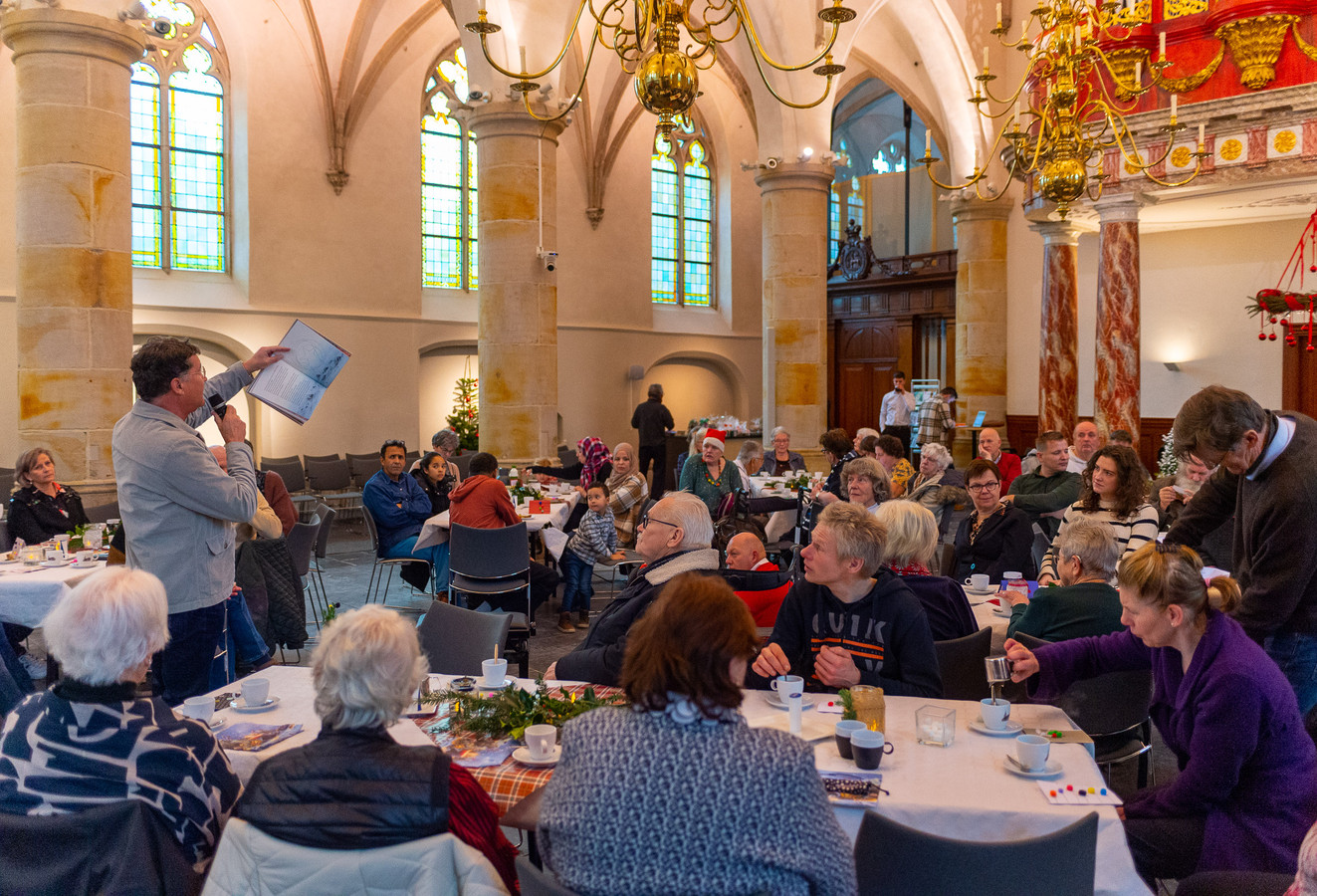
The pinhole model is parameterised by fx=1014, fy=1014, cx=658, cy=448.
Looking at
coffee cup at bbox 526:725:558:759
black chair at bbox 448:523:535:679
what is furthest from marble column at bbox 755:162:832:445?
coffee cup at bbox 526:725:558:759

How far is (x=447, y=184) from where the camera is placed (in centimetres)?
1608

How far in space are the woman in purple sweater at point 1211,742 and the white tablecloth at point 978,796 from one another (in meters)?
0.26

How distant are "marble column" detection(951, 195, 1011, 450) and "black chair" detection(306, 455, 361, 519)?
8.54 metres

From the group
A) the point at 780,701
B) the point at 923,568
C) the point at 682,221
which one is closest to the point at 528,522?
the point at 923,568

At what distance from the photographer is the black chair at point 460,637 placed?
3.62m

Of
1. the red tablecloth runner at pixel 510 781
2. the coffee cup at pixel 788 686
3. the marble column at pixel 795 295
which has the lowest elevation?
the red tablecloth runner at pixel 510 781

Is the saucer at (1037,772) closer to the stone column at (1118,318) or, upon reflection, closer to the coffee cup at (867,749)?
the coffee cup at (867,749)

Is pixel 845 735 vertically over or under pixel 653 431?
under

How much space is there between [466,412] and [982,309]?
7744mm

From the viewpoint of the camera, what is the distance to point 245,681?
2.96 metres

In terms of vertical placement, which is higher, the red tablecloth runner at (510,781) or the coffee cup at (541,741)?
the coffee cup at (541,741)

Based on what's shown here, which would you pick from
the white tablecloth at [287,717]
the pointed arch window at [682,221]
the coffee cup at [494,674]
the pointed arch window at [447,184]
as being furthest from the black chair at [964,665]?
the pointed arch window at [682,221]

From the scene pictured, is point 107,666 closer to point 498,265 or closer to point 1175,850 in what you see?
point 1175,850

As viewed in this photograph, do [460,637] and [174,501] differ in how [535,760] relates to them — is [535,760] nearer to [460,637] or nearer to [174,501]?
[460,637]
